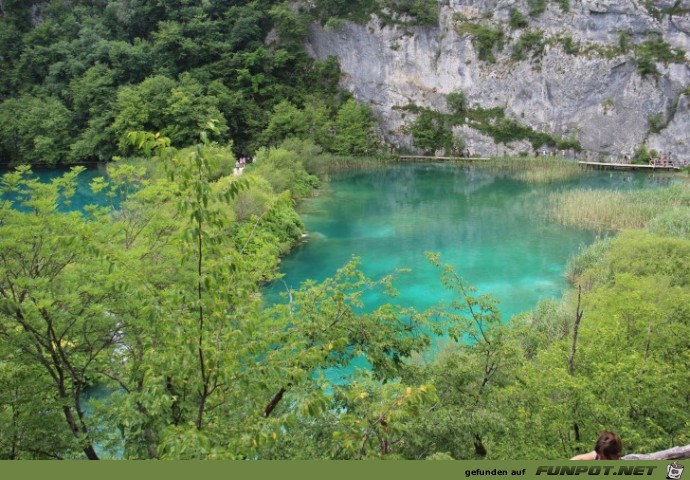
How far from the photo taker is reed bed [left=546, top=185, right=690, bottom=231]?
2652 cm

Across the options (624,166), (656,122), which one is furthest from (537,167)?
(656,122)

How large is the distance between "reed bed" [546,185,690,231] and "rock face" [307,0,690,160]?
17449 millimetres

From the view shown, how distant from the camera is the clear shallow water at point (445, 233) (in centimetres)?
2144

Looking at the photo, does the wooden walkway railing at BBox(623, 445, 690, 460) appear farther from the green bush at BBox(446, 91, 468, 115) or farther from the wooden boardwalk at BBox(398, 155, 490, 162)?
the green bush at BBox(446, 91, 468, 115)

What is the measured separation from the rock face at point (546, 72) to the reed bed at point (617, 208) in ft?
57.2

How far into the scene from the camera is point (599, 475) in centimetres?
462

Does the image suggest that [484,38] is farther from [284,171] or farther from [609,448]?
[609,448]

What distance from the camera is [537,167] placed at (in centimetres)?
4244

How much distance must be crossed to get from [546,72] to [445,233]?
25572 millimetres

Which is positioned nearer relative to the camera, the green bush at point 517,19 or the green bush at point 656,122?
the green bush at point 656,122

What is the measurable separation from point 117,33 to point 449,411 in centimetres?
5245

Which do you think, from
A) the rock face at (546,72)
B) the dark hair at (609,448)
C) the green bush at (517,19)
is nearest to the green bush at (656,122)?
the rock face at (546,72)

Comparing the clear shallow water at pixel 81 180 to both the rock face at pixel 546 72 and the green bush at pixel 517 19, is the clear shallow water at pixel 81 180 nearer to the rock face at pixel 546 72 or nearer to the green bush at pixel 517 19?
the rock face at pixel 546 72

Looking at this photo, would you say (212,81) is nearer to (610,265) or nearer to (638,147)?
(638,147)
